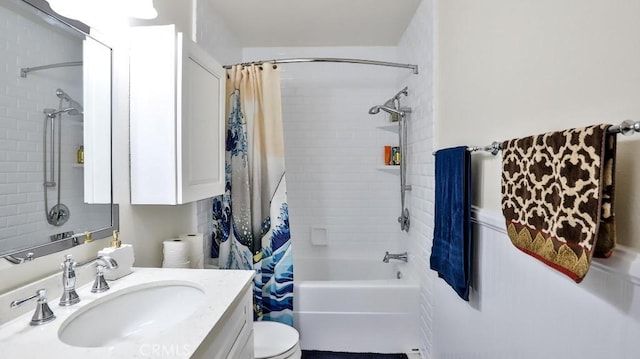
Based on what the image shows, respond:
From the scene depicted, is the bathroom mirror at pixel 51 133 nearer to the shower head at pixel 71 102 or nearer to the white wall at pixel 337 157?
the shower head at pixel 71 102

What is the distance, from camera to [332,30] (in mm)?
2555

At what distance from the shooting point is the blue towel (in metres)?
1.33

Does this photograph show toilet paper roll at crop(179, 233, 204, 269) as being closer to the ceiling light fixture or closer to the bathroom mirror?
the bathroom mirror

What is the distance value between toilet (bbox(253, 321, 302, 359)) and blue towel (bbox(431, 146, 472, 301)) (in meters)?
0.83

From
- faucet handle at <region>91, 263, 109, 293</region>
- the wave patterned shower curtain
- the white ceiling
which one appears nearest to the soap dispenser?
faucet handle at <region>91, 263, 109, 293</region>

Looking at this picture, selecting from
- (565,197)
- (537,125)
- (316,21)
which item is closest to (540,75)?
(537,125)

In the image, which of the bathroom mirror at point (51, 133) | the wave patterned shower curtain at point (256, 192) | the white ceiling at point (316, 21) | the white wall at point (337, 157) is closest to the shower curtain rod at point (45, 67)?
the bathroom mirror at point (51, 133)

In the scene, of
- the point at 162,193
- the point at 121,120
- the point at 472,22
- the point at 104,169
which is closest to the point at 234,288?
the point at 162,193

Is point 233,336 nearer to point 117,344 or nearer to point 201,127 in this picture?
point 117,344

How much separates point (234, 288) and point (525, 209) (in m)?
0.96

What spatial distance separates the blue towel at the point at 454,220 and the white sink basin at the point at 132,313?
104 centimetres

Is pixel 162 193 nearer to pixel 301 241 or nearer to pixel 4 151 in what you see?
pixel 4 151

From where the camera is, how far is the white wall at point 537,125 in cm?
67

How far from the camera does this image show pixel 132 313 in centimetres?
112
